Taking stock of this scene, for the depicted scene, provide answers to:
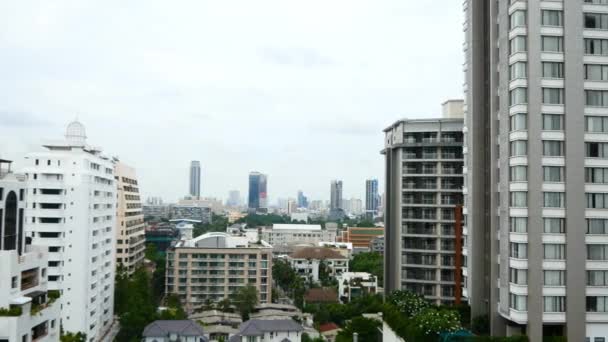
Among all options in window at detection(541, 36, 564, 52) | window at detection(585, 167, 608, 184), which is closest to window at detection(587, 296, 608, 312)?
window at detection(585, 167, 608, 184)

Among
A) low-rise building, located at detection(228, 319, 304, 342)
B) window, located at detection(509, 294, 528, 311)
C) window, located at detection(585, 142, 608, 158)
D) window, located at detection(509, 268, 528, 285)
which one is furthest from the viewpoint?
low-rise building, located at detection(228, 319, 304, 342)

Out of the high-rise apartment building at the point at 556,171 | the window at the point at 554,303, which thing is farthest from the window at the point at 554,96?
the window at the point at 554,303

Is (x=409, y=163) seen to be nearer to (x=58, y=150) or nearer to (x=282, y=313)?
(x=282, y=313)

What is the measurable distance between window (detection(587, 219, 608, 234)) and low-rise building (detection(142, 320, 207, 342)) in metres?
26.3

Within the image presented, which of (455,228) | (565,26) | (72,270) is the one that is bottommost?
(72,270)

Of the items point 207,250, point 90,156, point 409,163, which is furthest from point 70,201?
point 409,163

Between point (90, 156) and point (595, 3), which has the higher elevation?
point (595, 3)

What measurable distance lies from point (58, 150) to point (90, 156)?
7.64ft

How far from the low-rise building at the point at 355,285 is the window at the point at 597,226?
3941 centimetres

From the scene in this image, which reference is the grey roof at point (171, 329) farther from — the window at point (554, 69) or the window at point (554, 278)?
the window at point (554, 69)

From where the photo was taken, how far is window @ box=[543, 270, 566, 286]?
24.9m

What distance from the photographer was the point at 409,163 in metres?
44.7

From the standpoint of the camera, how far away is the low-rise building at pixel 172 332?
39.5 m

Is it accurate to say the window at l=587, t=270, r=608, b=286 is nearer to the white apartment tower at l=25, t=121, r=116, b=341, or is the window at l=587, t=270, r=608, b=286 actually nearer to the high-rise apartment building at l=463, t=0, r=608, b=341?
the high-rise apartment building at l=463, t=0, r=608, b=341
